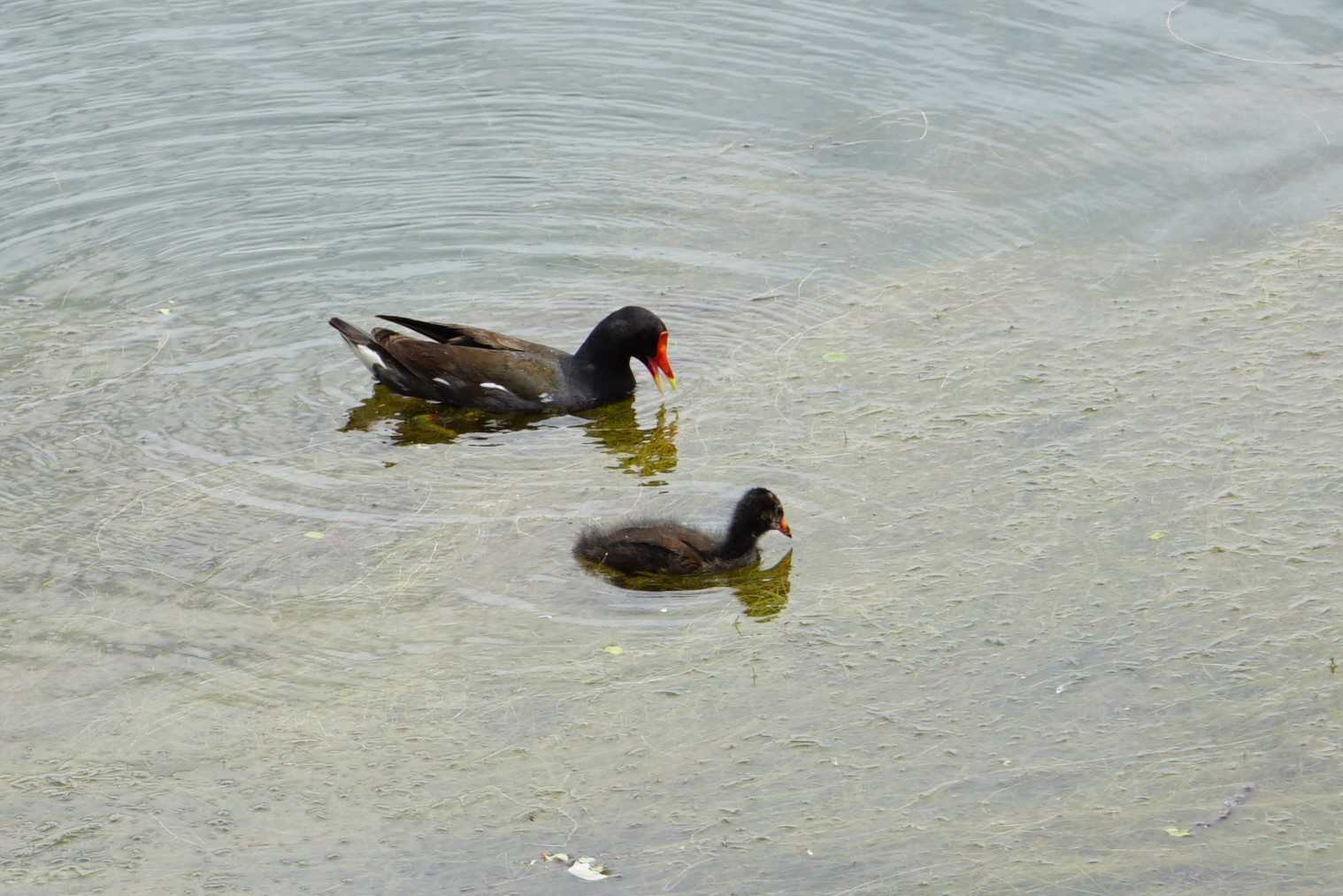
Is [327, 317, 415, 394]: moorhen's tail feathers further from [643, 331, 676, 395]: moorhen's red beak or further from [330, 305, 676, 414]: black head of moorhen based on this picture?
[643, 331, 676, 395]: moorhen's red beak

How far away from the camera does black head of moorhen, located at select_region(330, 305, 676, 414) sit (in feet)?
29.5

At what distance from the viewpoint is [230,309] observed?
32.8 feet

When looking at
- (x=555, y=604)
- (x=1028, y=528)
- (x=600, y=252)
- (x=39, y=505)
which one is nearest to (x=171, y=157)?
(x=600, y=252)

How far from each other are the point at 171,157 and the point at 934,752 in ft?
26.0

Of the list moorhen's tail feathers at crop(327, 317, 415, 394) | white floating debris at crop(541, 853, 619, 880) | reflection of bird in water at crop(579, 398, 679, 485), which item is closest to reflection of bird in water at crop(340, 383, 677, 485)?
reflection of bird in water at crop(579, 398, 679, 485)

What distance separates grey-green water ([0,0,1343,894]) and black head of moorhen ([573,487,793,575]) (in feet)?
0.48

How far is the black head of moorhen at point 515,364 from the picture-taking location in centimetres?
899

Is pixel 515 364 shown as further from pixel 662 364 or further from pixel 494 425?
pixel 662 364

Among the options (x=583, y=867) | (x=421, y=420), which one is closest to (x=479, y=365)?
(x=421, y=420)

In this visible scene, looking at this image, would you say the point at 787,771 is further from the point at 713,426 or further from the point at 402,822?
the point at 713,426

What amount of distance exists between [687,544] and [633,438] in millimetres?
1536

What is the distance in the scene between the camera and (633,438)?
8734mm

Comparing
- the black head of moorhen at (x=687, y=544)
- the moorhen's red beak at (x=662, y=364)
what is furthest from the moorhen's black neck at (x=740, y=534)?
the moorhen's red beak at (x=662, y=364)

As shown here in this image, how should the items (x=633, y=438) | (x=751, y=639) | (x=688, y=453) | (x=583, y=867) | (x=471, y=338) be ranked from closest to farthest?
(x=583, y=867) < (x=751, y=639) < (x=688, y=453) < (x=633, y=438) < (x=471, y=338)
